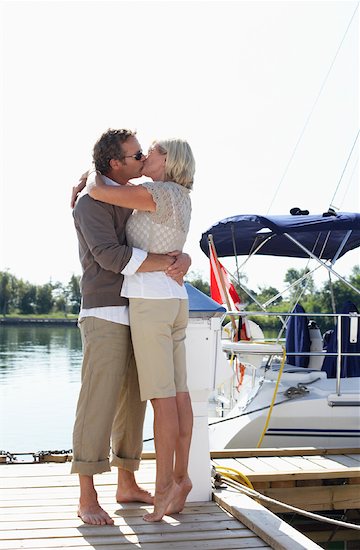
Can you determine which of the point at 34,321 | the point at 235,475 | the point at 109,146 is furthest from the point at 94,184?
the point at 34,321

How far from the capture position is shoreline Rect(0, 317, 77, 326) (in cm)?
8206

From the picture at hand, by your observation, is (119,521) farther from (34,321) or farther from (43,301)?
(43,301)

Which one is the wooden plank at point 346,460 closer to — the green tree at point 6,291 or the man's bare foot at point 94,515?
the man's bare foot at point 94,515

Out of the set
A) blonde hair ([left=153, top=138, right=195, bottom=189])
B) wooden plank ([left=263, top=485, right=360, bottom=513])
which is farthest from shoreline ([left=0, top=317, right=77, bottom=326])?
blonde hair ([left=153, top=138, right=195, bottom=189])

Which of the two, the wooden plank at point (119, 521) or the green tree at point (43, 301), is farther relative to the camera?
the green tree at point (43, 301)

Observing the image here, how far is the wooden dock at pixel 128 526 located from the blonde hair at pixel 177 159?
4.94 ft

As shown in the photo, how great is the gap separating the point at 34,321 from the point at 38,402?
66.0 m

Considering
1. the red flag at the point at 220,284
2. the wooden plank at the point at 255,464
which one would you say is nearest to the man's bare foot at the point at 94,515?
the wooden plank at the point at 255,464

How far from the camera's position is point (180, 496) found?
12.4 ft

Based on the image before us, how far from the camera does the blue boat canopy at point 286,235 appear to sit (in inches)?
317

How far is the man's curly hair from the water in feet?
24.8

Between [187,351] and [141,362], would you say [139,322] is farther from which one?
[187,351]

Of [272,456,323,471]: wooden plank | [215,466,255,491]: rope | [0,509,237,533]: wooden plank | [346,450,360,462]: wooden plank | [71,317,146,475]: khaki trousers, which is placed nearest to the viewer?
[0,509,237,533]: wooden plank

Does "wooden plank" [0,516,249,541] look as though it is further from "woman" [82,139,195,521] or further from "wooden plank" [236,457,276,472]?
"wooden plank" [236,457,276,472]
